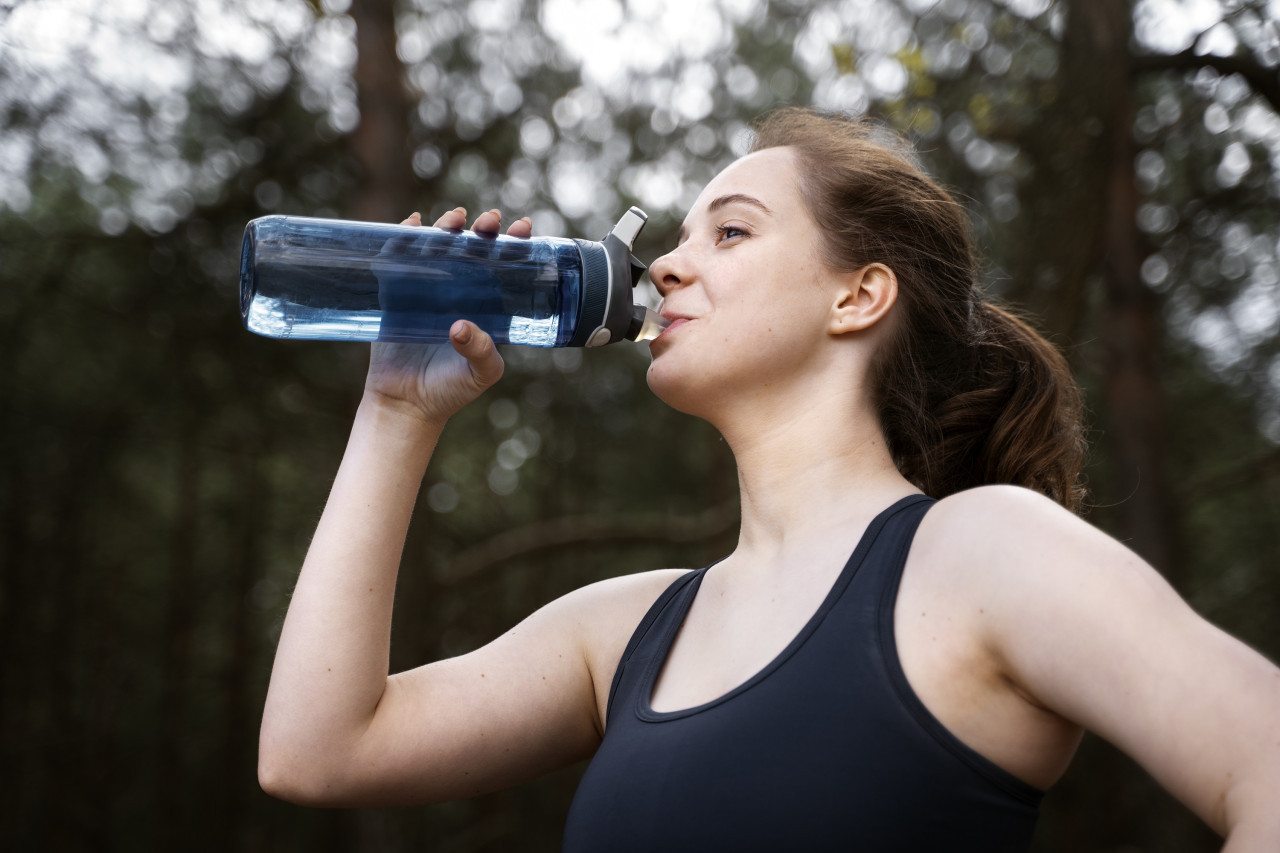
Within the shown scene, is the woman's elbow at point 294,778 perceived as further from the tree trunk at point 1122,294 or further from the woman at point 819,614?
the tree trunk at point 1122,294

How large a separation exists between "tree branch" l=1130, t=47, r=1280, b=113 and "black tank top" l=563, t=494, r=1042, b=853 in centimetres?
200

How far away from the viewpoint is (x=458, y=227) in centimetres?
126

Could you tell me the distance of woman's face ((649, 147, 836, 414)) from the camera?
1.20 meters

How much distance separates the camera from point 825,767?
869 mm

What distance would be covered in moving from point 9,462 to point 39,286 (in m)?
0.95

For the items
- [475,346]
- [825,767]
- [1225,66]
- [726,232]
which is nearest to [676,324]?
[726,232]

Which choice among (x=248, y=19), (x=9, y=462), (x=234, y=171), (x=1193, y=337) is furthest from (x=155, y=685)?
(x=1193, y=337)

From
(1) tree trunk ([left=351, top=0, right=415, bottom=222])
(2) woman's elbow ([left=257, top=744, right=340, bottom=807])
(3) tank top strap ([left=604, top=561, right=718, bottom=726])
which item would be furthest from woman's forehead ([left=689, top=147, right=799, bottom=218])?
(1) tree trunk ([left=351, top=0, right=415, bottom=222])

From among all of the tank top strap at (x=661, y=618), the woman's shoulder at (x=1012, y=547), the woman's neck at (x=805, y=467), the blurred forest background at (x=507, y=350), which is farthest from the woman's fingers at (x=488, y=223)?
the blurred forest background at (x=507, y=350)

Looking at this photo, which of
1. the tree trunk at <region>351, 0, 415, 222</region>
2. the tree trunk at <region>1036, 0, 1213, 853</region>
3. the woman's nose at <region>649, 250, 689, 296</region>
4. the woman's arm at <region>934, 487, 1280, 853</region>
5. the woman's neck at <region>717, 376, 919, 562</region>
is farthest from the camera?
the tree trunk at <region>351, 0, 415, 222</region>

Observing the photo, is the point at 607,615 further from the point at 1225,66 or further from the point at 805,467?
the point at 1225,66

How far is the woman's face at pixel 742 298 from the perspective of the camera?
1.20m

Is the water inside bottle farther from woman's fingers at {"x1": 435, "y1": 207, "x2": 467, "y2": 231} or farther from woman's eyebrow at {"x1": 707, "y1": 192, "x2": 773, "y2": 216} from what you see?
woman's eyebrow at {"x1": 707, "y1": 192, "x2": 773, "y2": 216}

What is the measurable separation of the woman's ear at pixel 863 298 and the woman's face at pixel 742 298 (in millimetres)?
17
